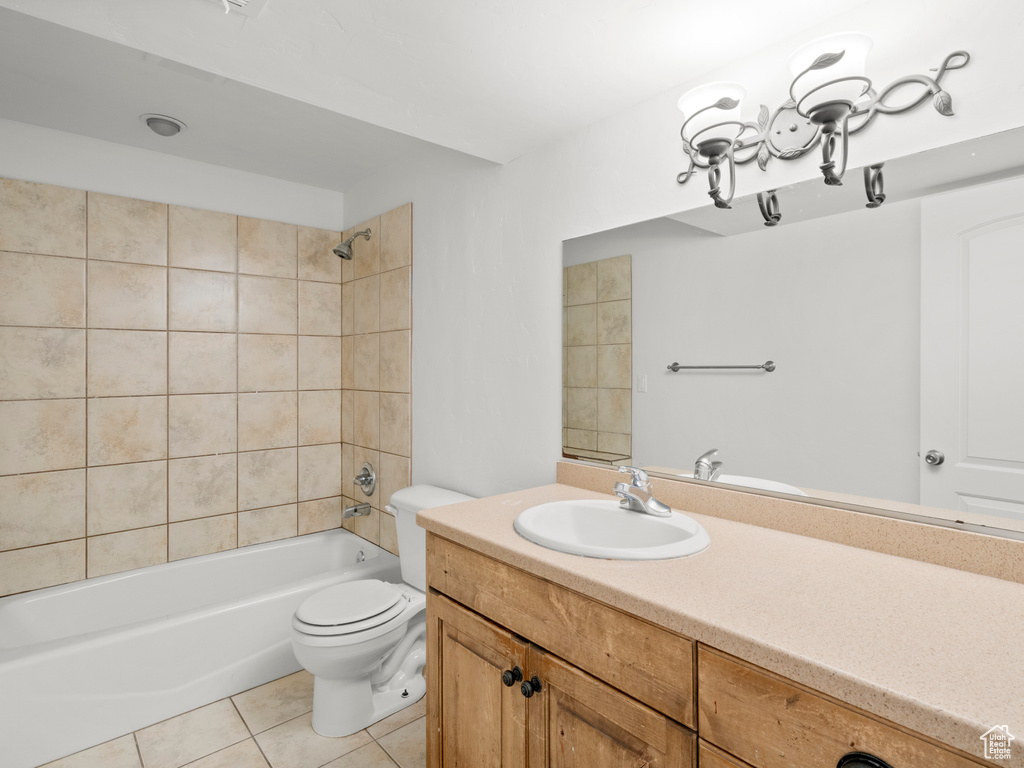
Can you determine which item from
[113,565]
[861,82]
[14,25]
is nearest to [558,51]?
[861,82]

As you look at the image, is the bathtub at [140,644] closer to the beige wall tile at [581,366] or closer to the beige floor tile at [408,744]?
the beige floor tile at [408,744]

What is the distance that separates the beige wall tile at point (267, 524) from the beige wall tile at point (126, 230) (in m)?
1.31

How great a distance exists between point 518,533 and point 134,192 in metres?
2.43

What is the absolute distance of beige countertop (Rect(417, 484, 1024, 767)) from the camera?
605mm

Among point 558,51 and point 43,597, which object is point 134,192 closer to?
point 43,597

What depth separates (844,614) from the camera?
807mm

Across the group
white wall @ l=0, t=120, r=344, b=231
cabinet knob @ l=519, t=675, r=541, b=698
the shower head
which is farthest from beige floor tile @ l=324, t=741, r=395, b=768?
white wall @ l=0, t=120, r=344, b=231

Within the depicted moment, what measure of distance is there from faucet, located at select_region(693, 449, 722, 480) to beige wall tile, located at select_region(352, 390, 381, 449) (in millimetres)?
1741

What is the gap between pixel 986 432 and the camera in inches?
39.9

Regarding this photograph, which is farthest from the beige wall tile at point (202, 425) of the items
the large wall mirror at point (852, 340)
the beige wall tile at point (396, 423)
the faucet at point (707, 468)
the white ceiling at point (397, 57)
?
the faucet at point (707, 468)

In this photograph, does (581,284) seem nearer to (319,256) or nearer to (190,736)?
(319,256)

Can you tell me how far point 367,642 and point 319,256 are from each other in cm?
206

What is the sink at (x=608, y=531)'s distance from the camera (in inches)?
42.2

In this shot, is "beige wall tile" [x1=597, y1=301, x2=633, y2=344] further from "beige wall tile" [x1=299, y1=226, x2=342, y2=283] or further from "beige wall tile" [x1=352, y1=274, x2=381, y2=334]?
"beige wall tile" [x1=299, y1=226, x2=342, y2=283]
